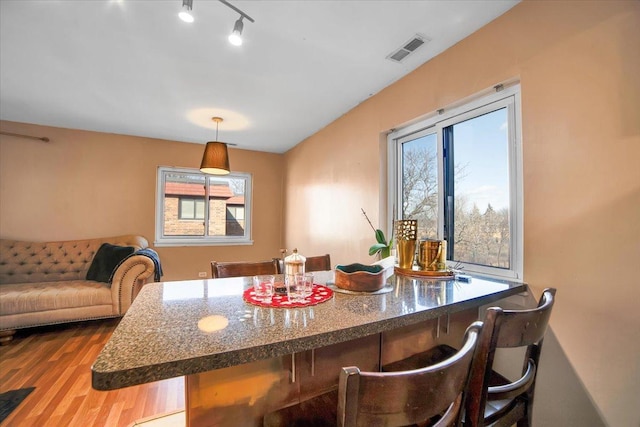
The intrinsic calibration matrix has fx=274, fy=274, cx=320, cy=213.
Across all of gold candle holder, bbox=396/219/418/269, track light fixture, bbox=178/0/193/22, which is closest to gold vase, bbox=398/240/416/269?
gold candle holder, bbox=396/219/418/269

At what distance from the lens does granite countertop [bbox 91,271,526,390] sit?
590 millimetres

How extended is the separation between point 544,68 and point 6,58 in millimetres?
3641

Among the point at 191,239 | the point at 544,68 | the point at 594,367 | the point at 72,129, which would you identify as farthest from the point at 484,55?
the point at 72,129

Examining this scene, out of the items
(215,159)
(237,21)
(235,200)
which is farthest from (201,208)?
(237,21)

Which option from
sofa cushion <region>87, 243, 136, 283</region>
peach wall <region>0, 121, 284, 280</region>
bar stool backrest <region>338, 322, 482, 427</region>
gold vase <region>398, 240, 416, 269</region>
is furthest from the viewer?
peach wall <region>0, 121, 284, 280</region>

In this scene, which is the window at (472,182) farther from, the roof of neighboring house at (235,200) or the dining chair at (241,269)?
the roof of neighboring house at (235,200)

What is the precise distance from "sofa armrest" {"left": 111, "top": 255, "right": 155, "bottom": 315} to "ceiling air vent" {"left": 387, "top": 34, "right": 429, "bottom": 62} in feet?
10.2

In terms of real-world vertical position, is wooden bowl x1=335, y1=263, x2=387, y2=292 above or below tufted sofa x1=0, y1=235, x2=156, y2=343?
above

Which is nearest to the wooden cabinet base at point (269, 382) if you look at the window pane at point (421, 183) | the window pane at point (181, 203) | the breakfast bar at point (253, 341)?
the breakfast bar at point (253, 341)

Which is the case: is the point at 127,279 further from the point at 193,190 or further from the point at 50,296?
the point at 193,190

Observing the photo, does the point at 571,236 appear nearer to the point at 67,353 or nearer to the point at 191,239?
the point at 67,353

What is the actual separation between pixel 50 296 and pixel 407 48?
390cm

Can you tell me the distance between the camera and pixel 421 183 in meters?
2.27

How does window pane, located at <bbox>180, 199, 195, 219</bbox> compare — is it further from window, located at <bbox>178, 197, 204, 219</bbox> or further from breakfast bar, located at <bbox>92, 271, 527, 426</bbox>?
breakfast bar, located at <bbox>92, 271, 527, 426</bbox>
